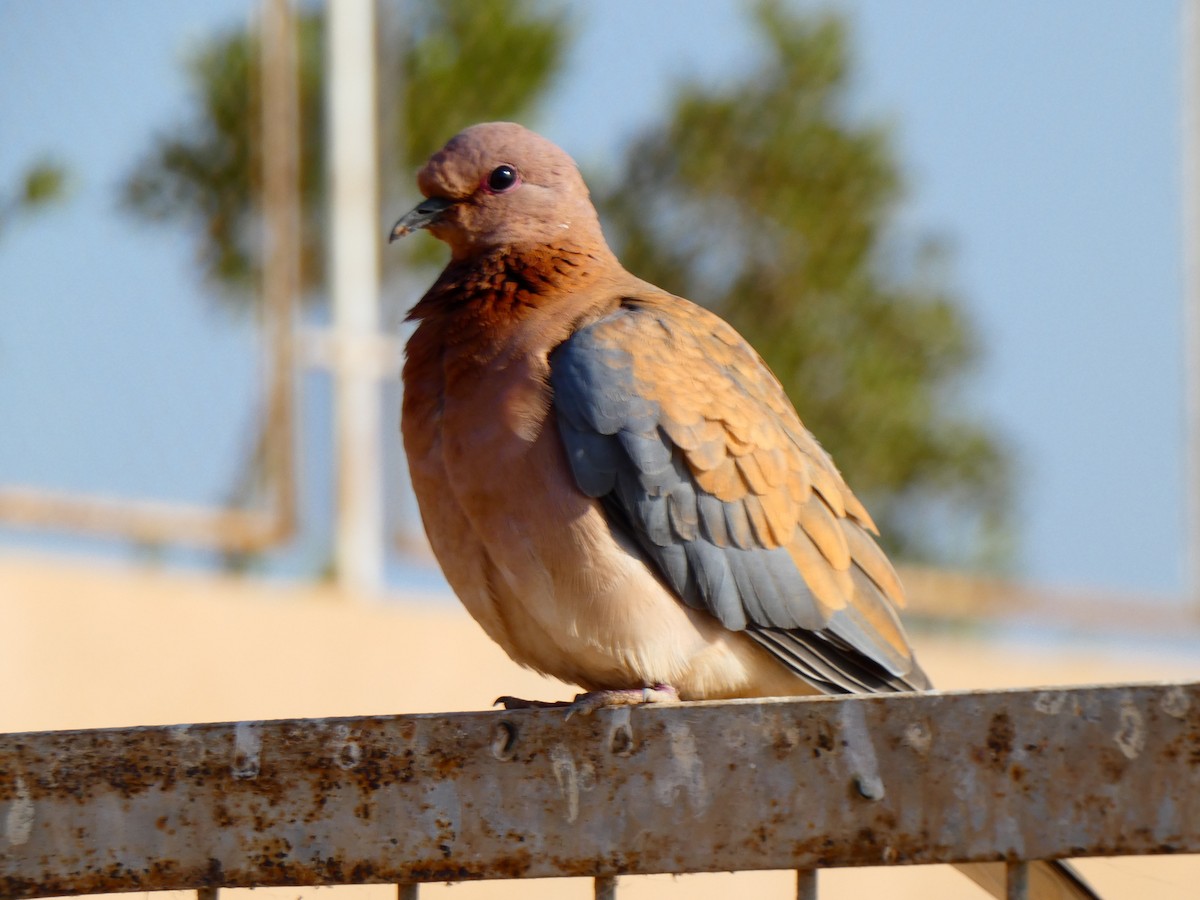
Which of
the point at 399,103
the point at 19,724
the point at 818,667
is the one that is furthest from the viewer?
the point at 399,103

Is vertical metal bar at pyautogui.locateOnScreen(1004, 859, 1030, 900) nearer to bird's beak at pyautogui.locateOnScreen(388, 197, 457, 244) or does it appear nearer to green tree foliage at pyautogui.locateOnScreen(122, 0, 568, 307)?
bird's beak at pyautogui.locateOnScreen(388, 197, 457, 244)

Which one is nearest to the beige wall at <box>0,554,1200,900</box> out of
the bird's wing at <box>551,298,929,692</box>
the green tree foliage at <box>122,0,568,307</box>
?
the green tree foliage at <box>122,0,568,307</box>

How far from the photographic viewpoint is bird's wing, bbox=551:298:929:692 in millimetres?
2449

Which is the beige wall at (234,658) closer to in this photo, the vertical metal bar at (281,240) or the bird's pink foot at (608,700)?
the vertical metal bar at (281,240)

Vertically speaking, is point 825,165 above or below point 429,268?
above

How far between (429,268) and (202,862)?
6059 millimetres

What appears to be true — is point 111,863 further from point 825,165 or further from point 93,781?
point 825,165

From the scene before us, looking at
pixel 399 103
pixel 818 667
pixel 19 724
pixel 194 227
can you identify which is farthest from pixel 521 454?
pixel 399 103

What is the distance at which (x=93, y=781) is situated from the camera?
1.78 m

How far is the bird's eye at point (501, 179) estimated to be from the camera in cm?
283

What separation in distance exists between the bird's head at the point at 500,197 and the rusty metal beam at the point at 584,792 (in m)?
1.20

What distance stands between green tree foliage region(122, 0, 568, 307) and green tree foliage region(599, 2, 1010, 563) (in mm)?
775

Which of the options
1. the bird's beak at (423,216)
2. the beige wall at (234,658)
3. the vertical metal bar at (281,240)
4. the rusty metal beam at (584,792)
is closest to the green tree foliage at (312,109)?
the vertical metal bar at (281,240)

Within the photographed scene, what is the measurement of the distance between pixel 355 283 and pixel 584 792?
225 inches
